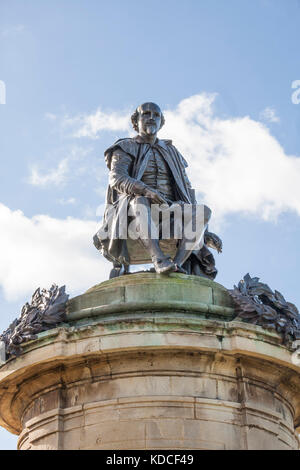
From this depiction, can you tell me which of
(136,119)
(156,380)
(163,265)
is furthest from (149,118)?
(156,380)

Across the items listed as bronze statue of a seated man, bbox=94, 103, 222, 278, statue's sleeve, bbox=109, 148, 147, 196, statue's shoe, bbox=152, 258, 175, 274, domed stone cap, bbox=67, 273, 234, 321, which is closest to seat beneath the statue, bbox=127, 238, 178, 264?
bronze statue of a seated man, bbox=94, 103, 222, 278

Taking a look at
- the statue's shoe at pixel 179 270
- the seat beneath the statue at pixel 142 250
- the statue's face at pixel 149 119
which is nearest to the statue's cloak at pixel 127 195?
the seat beneath the statue at pixel 142 250

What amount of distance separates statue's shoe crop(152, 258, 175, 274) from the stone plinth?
0.70 metres

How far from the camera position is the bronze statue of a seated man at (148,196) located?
18.9 m

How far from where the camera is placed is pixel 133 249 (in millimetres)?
19578

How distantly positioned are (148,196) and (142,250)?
1.11 m

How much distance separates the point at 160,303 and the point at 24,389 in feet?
9.35

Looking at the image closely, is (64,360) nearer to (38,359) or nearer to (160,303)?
(38,359)

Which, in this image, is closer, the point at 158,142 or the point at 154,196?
the point at 154,196

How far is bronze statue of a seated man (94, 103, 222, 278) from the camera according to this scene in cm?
1889

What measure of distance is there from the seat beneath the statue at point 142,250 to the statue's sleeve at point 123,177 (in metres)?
1.00

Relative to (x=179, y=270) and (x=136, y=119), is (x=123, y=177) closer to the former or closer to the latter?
(x=136, y=119)

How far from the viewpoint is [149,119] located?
2050 centimetres
